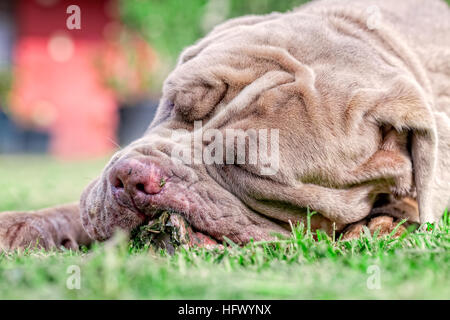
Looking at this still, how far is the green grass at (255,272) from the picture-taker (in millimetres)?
1776

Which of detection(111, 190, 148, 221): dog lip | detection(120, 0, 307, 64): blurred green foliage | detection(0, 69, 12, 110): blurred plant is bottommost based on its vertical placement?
detection(111, 190, 148, 221): dog lip

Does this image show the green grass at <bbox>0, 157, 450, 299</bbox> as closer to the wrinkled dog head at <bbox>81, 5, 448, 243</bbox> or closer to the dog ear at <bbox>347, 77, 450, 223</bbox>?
the wrinkled dog head at <bbox>81, 5, 448, 243</bbox>

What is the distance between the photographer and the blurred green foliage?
335 inches

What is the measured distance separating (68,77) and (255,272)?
15.9m

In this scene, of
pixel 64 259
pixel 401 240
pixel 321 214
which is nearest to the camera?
pixel 64 259

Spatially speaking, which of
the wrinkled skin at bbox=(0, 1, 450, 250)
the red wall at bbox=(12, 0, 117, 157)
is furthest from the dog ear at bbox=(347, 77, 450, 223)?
the red wall at bbox=(12, 0, 117, 157)

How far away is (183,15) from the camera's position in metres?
10.2

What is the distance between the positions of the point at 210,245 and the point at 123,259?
68cm

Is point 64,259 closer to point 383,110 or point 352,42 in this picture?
point 383,110

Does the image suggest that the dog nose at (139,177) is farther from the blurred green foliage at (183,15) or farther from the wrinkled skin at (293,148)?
the blurred green foliage at (183,15)

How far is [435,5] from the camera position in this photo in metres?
4.25

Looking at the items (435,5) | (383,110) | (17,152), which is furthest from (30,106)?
(383,110)

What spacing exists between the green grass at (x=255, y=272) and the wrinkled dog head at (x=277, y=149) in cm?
29

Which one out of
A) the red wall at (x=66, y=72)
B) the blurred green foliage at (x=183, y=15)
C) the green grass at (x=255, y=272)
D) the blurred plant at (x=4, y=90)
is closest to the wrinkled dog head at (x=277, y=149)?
the green grass at (x=255, y=272)
